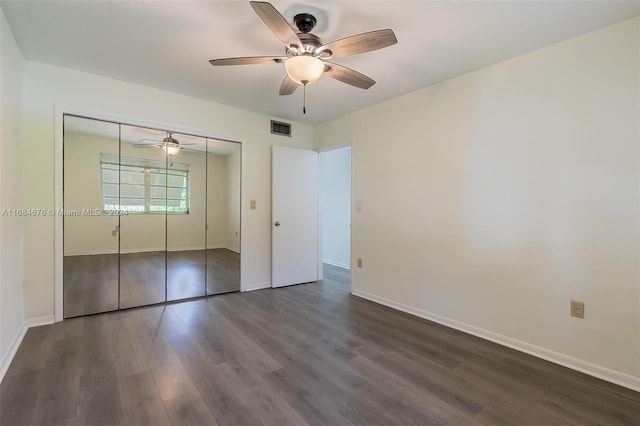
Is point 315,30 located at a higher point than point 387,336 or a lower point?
higher

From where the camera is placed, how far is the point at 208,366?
210cm

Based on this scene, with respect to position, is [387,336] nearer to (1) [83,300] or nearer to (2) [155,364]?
(2) [155,364]

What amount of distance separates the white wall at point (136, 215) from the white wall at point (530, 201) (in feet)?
7.45

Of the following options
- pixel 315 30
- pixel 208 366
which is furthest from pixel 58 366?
pixel 315 30

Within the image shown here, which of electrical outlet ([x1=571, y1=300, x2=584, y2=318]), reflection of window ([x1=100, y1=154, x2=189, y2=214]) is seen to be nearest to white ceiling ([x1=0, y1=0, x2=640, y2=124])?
reflection of window ([x1=100, y1=154, x2=189, y2=214])

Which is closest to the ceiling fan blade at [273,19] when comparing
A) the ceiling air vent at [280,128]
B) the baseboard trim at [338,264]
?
the ceiling air vent at [280,128]

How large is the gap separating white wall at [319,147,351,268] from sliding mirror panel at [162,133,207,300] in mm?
2409

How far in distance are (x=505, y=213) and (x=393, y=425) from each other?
6.46 feet

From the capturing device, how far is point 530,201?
94.3 inches

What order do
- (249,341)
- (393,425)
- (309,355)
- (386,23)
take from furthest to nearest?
1. (249,341)
2. (309,355)
3. (386,23)
4. (393,425)

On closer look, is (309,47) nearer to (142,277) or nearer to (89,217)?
(89,217)

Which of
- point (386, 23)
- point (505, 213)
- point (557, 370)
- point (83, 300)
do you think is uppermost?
point (386, 23)

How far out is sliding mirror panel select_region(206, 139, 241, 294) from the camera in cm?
387

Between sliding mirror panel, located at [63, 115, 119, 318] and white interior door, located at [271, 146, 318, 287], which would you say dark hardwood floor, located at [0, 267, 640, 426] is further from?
white interior door, located at [271, 146, 318, 287]
